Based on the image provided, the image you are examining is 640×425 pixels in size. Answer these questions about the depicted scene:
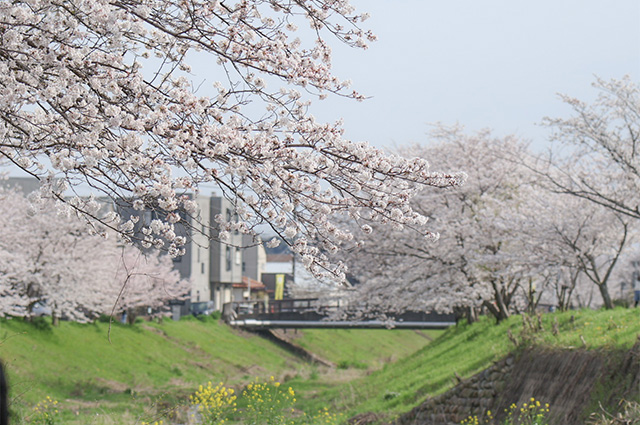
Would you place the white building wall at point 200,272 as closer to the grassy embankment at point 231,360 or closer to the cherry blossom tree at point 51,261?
the grassy embankment at point 231,360

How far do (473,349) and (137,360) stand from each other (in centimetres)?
1865

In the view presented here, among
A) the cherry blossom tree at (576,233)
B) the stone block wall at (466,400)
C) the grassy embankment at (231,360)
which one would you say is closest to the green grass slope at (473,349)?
the grassy embankment at (231,360)

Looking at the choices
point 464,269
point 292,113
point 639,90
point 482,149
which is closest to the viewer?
point 292,113

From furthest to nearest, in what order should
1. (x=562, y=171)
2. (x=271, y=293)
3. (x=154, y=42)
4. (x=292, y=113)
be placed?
(x=271, y=293), (x=562, y=171), (x=292, y=113), (x=154, y=42)

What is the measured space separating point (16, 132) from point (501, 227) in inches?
580

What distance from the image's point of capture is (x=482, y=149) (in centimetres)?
2373

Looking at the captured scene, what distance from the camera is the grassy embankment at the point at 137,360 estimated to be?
2388 cm

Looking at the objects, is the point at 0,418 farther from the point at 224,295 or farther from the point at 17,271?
the point at 224,295

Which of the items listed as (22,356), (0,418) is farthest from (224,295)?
(0,418)

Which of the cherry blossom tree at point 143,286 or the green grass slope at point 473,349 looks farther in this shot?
the cherry blossom tree at point 143,286

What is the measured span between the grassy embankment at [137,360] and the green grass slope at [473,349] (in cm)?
502

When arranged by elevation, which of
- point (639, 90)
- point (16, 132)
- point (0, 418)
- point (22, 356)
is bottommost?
point (22, 356)

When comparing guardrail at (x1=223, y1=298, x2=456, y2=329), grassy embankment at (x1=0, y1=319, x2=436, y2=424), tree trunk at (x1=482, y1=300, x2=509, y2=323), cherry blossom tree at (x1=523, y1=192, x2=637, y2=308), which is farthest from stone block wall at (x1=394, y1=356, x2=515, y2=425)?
guardrail at (x1=223, y1=298, x2=456, y2=329)

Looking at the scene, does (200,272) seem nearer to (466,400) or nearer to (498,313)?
(498,313)
